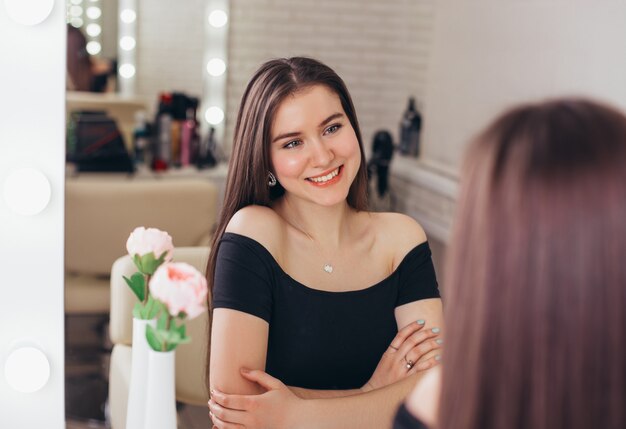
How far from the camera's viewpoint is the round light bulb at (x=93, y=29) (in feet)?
4.32

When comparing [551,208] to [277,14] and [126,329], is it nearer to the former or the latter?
[126,329]

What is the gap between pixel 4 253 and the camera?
1.05m

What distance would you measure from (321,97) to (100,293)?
17.0 inches

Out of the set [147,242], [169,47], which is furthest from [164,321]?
[169,47]

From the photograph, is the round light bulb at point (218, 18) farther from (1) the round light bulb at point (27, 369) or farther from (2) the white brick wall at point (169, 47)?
(1) the round light bulb at point (27, 369)

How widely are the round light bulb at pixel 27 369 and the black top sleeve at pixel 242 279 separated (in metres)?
0.26

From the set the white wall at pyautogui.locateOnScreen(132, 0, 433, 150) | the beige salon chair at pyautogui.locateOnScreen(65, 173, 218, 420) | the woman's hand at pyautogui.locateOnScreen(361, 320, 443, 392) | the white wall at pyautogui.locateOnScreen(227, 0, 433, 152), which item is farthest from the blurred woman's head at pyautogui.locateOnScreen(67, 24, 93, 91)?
the white wall at pyautogui.locateOnScreen(227, 0, 433, 152)

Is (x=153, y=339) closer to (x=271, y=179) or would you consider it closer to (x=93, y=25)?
(x=271, y=179)

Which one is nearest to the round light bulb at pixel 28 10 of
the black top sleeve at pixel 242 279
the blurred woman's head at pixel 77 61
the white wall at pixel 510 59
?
the blurred woman's head at pixel 77 61

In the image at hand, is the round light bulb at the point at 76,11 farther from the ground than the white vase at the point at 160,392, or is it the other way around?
the round light bulb at the point at 76,11

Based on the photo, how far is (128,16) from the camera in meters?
1.59

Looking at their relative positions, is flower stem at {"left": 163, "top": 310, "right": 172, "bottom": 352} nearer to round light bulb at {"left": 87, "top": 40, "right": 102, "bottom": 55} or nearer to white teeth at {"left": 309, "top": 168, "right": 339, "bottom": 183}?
white teeth at {"left": 309, "top": 168, "right": 339, "bottom": 183}

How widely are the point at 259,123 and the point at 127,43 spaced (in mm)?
635

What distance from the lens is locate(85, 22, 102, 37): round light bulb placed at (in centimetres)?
132
